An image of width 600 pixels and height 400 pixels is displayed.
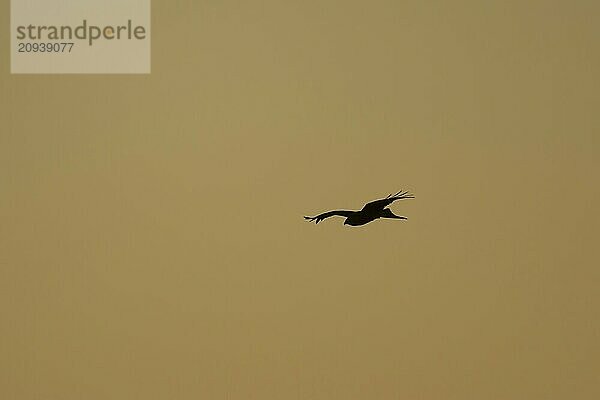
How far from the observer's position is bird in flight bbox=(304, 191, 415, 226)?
8.66ft

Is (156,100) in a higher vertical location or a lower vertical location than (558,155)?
higher

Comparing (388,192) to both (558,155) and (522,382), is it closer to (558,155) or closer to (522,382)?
(558,155)

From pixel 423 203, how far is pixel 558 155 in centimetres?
42

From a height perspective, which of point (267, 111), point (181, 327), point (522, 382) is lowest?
point (522, 382)

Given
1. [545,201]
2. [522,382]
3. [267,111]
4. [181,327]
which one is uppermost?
[267,111]

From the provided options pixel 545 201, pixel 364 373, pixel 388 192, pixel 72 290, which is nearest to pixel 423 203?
pixel 388 192

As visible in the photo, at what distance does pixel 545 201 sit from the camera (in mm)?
2648

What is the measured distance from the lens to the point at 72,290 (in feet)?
8.64

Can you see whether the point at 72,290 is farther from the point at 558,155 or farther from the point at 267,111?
the point at 558,155

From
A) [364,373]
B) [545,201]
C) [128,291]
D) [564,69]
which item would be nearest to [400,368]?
[364,373]

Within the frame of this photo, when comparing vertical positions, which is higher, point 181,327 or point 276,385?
point 181,327

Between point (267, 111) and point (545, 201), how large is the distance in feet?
2.79

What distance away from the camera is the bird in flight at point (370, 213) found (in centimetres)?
264

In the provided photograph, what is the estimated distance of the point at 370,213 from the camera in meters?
2.64
